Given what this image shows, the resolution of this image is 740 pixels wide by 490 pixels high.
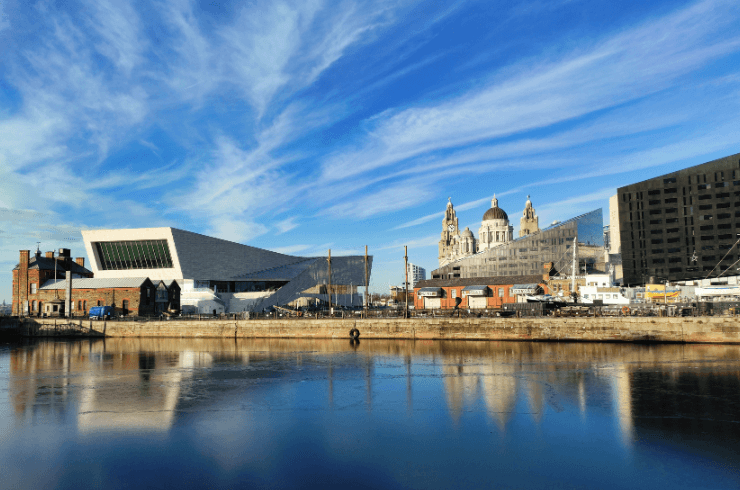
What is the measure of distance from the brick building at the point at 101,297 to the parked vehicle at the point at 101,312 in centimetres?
169

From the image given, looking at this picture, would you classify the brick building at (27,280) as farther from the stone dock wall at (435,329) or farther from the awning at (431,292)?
the awning at (431,292)

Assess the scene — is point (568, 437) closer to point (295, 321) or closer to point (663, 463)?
point (663, 463)

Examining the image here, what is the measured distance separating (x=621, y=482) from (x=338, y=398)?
12440 millimetres

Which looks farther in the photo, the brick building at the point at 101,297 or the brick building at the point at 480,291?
the brick building at the point at 480,291

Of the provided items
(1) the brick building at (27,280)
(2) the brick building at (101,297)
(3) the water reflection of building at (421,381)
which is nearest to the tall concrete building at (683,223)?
(3) the water reflection of building at (421,381)

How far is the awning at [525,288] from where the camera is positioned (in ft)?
216

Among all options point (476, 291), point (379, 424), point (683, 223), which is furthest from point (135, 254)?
point (683, 223)

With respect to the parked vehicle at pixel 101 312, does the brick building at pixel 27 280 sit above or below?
above

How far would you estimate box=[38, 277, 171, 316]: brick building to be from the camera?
66188 millimetres

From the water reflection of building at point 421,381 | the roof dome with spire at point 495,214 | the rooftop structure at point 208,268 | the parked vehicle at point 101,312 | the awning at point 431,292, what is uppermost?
the roof dome with spire at point 495,214

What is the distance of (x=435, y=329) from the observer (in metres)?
49.2

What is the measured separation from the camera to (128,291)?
66188 mm

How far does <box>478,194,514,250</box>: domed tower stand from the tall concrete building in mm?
67073

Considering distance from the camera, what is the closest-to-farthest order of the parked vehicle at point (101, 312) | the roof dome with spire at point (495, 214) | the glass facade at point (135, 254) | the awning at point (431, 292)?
the parked vehicle at point (101, 312) < the awning at point (431, 292) < the glass facade at point (135, 254) < the roof dome with spire at point (495, 214)
